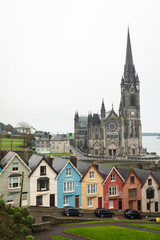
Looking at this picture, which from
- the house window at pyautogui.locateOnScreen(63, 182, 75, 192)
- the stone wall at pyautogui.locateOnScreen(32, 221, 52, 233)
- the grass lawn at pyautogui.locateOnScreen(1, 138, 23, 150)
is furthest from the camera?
the grass lawn at pyautogui.locateOnScreen(1, 138, 23, 150)

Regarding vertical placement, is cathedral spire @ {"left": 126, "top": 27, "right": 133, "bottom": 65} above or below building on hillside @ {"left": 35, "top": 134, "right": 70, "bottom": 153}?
above

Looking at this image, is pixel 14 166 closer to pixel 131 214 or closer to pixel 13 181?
pixel 13 181

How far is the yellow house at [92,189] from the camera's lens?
32.8 m

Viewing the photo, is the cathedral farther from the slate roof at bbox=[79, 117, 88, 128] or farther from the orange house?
the orange house

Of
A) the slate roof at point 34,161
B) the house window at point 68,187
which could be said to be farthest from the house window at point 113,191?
the slate roof at point 34,161

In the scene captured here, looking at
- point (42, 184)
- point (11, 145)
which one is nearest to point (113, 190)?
point (42, 184)

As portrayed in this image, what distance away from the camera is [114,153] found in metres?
101

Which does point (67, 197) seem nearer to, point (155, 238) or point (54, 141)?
point (155, 238)

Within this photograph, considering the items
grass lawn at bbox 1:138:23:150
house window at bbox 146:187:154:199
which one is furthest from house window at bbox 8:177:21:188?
grass lawn at bbox 1:138:23:150

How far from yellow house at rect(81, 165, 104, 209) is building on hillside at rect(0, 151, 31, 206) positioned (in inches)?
322

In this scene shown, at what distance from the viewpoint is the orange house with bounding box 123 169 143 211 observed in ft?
116

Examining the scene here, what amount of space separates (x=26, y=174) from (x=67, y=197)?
6741 millimetres

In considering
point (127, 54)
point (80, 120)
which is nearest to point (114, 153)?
point (80, 120)

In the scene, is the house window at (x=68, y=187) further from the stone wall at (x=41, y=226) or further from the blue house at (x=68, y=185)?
the stone wall at (x=41, y=226)
